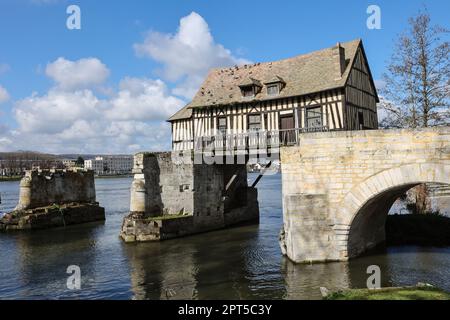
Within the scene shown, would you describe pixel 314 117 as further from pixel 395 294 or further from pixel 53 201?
pixel 53 201

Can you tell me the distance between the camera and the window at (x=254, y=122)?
19.4 meters

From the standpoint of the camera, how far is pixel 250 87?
19.9 metres

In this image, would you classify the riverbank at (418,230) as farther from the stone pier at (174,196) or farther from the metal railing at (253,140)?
the stone pier at (174,196)

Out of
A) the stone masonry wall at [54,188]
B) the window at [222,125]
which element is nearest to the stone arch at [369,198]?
the window at [222,125]

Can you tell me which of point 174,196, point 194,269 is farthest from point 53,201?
point 194,269

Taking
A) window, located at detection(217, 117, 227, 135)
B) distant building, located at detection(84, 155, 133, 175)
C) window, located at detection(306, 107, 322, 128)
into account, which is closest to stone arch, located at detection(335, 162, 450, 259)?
window, located at detection(306, 107, 322, 128)

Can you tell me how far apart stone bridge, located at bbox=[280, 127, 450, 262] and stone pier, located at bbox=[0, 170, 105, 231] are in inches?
725

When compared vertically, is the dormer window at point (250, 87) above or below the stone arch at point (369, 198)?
→ above

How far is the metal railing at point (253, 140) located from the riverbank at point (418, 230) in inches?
210

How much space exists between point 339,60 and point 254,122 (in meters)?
5.10

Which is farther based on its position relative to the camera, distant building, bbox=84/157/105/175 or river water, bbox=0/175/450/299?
distant building, bbox=84/157/105/175

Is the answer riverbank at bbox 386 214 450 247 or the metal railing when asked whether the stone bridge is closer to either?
riverbank at bbox 386 214 450 247

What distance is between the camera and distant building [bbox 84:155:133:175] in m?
178

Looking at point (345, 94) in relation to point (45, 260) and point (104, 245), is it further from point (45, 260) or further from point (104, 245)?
point (45, 260)
